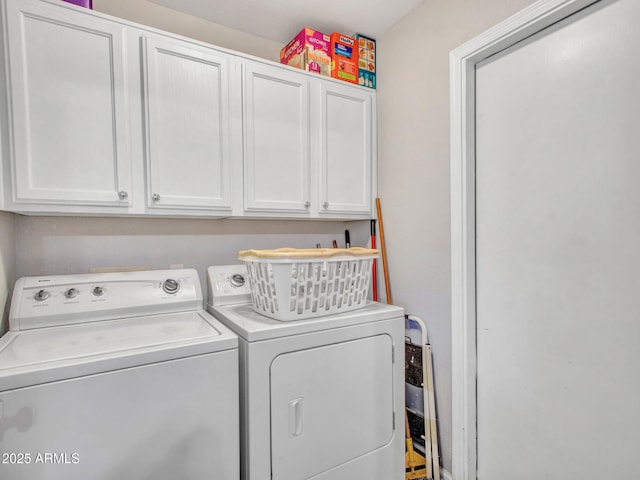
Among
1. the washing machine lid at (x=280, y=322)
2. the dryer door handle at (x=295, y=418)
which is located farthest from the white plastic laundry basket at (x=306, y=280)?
the dryer door handle at (x=295, y=418)

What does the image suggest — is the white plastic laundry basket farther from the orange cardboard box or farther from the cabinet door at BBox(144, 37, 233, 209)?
the orange cardboard box

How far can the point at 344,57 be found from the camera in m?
2.08

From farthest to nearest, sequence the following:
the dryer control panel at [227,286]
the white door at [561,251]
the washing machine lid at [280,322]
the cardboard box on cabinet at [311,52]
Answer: the cardboard box on cabinet at [311,52], the dryer control panel at [227,286], the washing machine lid at [280,322], the white door at [561,251]

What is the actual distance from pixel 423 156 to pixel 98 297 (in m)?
1.76

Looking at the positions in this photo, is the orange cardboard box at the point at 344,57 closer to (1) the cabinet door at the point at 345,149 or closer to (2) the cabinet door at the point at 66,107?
(1) the cabinet door at the point at 345,149

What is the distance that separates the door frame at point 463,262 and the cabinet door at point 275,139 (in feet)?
2.66

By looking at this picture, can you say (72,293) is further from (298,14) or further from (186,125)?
(298,14)

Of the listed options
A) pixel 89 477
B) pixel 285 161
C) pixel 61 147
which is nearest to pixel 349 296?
pixel 285 161

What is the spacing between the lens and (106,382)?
1006 millimetres

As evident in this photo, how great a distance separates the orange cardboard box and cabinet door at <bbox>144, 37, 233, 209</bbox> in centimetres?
67

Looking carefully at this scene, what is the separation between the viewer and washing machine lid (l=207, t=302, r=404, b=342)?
129 cm

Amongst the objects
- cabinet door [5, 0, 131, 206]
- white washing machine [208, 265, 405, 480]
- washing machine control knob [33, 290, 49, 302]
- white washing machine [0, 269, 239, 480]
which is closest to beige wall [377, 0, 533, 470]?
white washing machine [208, 265, 405, 480]

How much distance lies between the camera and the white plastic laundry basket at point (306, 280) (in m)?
1.37

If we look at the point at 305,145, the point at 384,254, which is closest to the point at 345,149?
the point at 305,145
